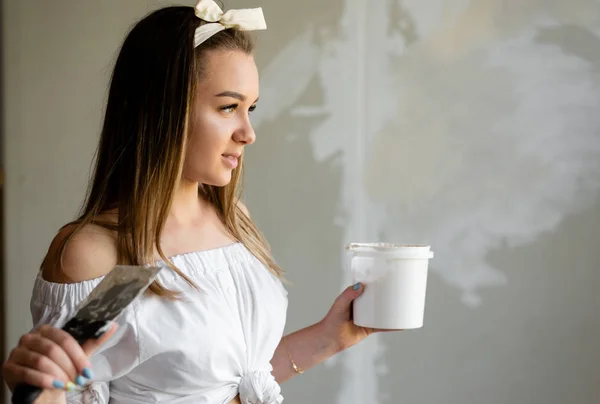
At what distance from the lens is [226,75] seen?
1.23 m

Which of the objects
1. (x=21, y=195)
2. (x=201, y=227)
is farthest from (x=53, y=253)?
(x=21, y=195)

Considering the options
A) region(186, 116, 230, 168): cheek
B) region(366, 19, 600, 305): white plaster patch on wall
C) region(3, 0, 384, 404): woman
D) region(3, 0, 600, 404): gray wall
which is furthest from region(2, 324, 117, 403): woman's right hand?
region(366, 19, 600, 305): white plaster patch on wall

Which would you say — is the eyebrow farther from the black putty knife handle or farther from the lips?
the black putty knife handle

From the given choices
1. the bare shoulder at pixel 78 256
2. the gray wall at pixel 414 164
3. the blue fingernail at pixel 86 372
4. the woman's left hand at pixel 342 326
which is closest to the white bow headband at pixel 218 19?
the bare shoulder at pixel 78 256

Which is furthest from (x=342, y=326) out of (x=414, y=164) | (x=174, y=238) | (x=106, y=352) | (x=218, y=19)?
(x=414, y=164)

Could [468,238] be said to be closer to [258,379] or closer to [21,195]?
[258,379]

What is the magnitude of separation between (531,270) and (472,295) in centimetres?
22

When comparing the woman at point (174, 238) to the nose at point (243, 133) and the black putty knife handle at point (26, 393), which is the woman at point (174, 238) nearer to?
the nose at point (243, 133)

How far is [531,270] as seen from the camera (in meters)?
2.41

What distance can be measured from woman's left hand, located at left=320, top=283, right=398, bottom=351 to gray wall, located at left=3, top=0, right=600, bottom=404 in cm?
104

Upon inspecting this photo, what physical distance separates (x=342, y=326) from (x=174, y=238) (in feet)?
1.27

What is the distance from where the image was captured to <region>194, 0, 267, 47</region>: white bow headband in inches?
48.8

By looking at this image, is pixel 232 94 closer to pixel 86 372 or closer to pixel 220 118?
pixel 220 118

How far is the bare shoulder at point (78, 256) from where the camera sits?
1086mm
